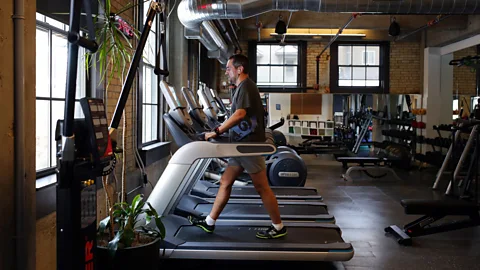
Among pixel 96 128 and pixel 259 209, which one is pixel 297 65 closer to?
pixel 259 209

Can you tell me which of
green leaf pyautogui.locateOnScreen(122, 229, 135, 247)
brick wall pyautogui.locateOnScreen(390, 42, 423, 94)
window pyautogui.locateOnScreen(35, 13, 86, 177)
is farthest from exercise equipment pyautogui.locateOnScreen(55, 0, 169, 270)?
brick wall pyautogui.locateOnScreen(390, 42, 423, 94)

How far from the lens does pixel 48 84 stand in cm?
364

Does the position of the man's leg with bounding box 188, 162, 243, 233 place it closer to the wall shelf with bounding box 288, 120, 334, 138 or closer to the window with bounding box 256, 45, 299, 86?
the wall shelf with bounding box 288, 120, 334, 138

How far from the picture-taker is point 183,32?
8.23 metres

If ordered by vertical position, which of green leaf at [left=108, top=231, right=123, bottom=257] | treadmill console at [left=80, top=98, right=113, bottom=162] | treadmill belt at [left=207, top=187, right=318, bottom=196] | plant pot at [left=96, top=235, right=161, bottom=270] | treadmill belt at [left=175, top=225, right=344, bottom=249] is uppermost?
treadmill console at [left=80, top=98, right=113, bottom=162]

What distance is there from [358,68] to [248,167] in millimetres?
10000

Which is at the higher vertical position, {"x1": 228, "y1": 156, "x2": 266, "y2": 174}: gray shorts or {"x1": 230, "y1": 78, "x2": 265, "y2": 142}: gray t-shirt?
{"x1": 230, "y1": 78, "x2": 265, "y2": 142}: gray t-shirt

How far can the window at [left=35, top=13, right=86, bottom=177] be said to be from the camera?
349 centimetres

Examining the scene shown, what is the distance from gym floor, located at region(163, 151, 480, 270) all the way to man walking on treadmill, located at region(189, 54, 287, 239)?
1.05 ft

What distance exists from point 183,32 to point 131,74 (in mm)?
5540

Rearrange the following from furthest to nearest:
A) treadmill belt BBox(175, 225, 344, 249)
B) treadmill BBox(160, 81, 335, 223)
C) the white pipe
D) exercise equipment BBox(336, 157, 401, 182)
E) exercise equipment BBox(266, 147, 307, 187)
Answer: exercise equipment BBox(336, 157, 401, 182), exercise equipment BBox(266, 147, 307, 187), treadmill BBox(160, 81, 335, 223), treadmill belt BBox(175, 225, 344, 249), the white pipe

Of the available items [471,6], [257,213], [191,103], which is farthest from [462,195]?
[191,103]

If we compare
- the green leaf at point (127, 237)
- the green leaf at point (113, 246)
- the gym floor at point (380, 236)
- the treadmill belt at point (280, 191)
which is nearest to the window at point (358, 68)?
the gym floor at point (380, 236)

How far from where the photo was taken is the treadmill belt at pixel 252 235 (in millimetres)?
3955
